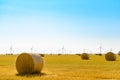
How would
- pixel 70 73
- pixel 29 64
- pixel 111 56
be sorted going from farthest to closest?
pixel 111 56
pixel 29 64
pixel 70 73

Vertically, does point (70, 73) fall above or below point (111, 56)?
below

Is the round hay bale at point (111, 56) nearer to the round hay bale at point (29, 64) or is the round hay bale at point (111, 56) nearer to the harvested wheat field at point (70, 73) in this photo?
the harvested wheat field at point (70, 73)

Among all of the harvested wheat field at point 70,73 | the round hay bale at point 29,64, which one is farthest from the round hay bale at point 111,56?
the round hay bale at point 29,64

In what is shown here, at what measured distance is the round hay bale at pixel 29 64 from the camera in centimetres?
2520

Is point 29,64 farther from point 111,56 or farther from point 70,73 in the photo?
point 111,56

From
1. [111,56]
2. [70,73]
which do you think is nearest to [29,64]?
[70,73]

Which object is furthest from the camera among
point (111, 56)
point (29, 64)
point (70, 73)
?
point (111, 56)

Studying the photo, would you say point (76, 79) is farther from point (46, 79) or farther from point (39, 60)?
point (39, 60)

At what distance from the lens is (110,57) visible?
50.2 metres

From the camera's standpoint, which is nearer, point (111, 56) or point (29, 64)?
point (29, 64)

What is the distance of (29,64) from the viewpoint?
1003 inches

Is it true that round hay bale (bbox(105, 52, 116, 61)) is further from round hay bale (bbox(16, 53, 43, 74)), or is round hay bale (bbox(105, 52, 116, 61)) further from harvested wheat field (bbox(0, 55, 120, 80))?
round hay bale (bbox(16, 53, 43, 74))

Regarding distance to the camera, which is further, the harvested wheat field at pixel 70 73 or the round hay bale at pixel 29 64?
the round hay bale at pixel 29 64

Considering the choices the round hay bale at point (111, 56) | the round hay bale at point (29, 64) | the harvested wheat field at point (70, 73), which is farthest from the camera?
the round hay bale at point (111, 56)
